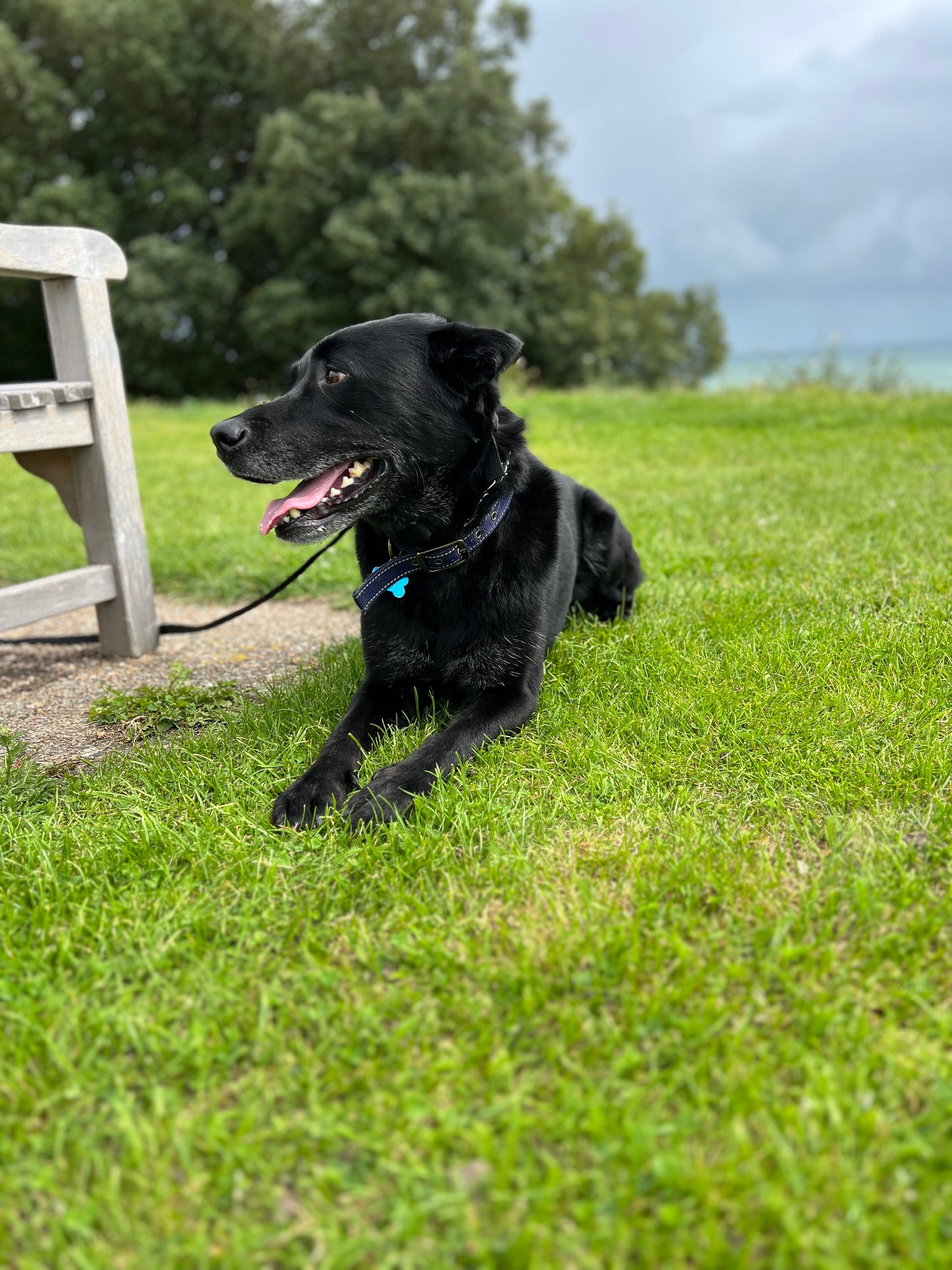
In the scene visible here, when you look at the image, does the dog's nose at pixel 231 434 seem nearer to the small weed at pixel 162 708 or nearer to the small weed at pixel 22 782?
the small weed at pixel 162 708

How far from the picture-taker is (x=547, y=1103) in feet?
4.74

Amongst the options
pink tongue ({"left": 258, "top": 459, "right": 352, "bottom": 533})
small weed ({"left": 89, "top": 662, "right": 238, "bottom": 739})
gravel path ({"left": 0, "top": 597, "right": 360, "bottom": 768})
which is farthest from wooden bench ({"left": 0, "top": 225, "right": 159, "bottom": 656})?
pink tongue ({"left": 258, "top": 459, "right": 352, "bottom": 533})

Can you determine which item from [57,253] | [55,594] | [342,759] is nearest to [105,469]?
[55,594]

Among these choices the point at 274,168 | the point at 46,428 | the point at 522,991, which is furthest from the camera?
the point at 274,168

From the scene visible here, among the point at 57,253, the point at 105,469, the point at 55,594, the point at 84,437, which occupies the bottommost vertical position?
the point at 55,594

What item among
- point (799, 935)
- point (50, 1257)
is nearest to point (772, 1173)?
point (799, 935)

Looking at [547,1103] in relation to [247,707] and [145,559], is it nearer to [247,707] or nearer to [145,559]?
[247,707]

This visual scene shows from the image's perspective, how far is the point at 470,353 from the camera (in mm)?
2730

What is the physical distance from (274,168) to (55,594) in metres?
23.1

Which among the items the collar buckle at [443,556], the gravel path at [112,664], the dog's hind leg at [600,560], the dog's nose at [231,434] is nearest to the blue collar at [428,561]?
the collar buckle at [443,556]

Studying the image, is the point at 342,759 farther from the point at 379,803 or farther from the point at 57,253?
the point at 57,253

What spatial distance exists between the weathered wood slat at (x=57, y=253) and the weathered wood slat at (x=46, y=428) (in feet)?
1.52

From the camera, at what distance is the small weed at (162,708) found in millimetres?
3086

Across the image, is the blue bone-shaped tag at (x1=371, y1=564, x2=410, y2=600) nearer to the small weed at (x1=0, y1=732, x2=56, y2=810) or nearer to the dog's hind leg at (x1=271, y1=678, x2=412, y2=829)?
the dog's hind leg at (x1=271, y1=678, x2=412, y2=829)
